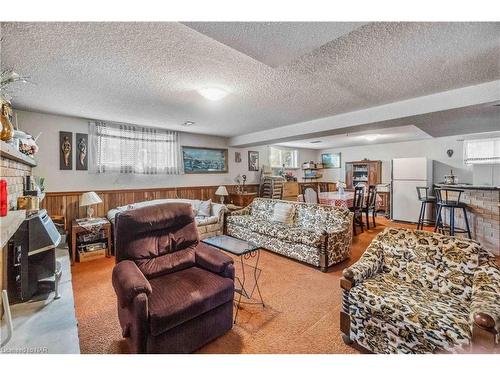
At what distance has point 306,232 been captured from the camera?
3.32 metres

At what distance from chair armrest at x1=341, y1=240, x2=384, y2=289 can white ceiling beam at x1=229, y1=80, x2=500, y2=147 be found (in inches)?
74.7

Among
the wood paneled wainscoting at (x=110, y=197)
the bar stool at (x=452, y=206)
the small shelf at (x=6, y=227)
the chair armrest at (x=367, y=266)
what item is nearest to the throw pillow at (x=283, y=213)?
the chair armrest at (x=367, y=266)

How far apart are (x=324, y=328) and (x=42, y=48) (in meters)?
3.04

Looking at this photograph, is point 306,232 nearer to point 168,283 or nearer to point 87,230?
point 168,283

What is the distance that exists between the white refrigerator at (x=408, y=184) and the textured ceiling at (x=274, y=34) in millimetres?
5407

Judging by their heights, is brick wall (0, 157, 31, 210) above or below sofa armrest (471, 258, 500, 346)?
above

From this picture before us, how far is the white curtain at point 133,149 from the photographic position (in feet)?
13.0

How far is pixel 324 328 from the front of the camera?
184cm

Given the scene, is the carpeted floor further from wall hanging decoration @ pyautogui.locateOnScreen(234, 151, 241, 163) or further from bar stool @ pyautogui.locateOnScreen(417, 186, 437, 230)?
wall hanging decoration @ pyautogui.locateOnScreen(234, 151, 241, 163)

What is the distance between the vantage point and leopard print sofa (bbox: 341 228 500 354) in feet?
4.10

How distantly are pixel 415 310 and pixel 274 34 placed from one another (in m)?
1.90

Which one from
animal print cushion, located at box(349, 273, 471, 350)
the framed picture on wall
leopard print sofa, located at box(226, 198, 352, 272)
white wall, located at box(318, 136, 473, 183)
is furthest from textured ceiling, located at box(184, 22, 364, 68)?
the framed picture on wall
